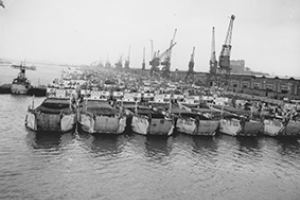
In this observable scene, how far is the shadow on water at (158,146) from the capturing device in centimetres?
3080

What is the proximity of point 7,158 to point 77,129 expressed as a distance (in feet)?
41.8

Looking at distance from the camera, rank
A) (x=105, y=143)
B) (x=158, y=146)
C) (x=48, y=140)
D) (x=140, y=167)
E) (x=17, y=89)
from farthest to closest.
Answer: (x=17, y=89), (x=158, y=146), (x=105, y=143), (x=48, y=140), (x=140, y=167)

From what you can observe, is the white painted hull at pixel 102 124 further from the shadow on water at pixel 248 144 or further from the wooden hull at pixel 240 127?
the wooden hull at pixel 240 127

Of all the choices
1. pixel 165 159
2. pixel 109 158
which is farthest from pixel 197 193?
pixel 109 158

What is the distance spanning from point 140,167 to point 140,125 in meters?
11.5

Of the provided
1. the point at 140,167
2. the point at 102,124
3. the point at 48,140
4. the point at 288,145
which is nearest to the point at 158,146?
the point at 140,167

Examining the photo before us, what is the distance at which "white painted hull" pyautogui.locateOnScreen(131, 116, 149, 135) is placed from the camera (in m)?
37.1

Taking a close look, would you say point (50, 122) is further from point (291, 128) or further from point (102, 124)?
point (291, 128)

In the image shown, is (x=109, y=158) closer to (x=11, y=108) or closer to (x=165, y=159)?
(x=165, y=159)

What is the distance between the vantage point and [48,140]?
3225cm

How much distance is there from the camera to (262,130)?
148ft

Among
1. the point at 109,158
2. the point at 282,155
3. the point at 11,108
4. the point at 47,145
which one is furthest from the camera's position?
the point at 11,108

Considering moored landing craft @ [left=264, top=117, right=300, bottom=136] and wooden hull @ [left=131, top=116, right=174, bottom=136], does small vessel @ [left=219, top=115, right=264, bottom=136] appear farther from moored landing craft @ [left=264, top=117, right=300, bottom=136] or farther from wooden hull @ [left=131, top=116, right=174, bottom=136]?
wooden hull @ [left=131, top=116, right=174, bottom=136]

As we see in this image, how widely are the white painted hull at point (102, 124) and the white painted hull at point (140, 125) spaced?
6.80ft
